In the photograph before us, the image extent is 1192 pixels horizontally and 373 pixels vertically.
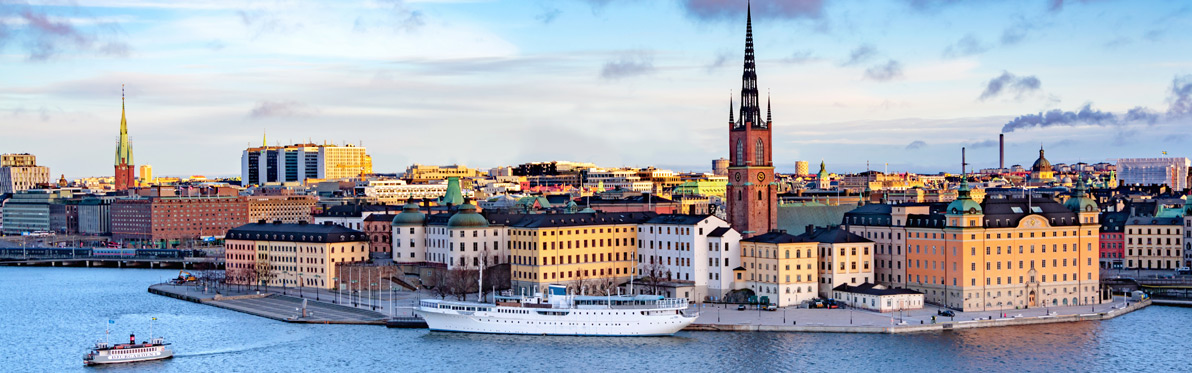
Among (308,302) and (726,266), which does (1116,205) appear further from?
(308,302)

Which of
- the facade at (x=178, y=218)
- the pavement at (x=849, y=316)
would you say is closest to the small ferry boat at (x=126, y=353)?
the pavement at (x=849, y=316)

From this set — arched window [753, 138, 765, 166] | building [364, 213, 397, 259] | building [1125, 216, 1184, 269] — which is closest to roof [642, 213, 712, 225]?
arched window [753, 138, 765, 166]

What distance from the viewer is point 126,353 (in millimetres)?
70500

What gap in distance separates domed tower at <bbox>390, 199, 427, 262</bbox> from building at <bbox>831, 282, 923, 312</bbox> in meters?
29.9

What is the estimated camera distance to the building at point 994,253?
3241 inches

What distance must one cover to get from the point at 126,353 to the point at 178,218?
385ft

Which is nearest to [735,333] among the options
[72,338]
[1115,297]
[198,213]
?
[1115,297]

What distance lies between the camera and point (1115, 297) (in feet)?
297

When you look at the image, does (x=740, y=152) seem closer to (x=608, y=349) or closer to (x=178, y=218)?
(x=608, y=349)

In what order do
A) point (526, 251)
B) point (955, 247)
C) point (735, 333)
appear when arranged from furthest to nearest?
1. point (526, 251)
2. point (955, 247)
3. point (735, 333)

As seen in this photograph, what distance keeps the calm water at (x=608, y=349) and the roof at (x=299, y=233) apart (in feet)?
53.1

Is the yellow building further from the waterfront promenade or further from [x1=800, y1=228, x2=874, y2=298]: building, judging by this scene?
[x1=800, y1=228, x2=874, y2=298]: building

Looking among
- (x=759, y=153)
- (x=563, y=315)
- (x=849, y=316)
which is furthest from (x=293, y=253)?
(x=849, y=316)

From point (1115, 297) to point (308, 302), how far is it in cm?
4728
